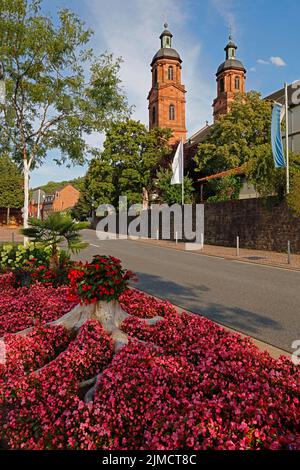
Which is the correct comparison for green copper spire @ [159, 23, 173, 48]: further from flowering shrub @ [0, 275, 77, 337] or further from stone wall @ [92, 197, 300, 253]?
flowering shrub @ [0, 275, 77, 337]

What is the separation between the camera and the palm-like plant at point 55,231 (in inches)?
310

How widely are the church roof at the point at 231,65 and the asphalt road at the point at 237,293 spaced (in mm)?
57940

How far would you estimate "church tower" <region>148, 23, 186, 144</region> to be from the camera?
197 ft

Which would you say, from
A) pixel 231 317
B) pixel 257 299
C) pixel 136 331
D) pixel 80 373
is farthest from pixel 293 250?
pixel 80 373

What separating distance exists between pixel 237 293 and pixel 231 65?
63.5m

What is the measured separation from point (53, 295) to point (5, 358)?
2713 millimetres

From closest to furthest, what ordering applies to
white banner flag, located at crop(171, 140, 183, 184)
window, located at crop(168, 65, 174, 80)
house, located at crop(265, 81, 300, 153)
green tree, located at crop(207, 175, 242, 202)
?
green tree, located at crop(207, 175, 242, 202), white banner flag, located at crop(171, 140, 183, 184), house, located at crop(265, 81, 300, 153), window, located at crop(168, 65, 174, 80)

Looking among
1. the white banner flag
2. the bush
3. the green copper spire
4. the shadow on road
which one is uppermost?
the green copper spire

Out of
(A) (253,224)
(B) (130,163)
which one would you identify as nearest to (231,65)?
(B) (130,163)

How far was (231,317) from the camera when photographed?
647 centimetres

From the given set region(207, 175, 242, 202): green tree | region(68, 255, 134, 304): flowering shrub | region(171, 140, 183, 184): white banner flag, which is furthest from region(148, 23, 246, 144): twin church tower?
region(68, 255, 134, 304): flowering shrub

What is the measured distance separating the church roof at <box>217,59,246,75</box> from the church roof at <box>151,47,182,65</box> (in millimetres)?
8003

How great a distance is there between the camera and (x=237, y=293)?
28.0 feet

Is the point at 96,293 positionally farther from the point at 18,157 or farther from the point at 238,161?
the point at 238,161
